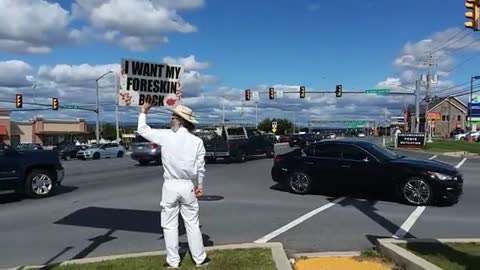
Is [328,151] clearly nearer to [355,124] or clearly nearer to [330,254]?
[330,254]

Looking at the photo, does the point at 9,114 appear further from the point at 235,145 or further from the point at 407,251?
the point at 407,251

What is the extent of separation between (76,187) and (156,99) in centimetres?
1027

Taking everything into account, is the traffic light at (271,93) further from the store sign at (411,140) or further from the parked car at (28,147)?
the parked car at (28,147)

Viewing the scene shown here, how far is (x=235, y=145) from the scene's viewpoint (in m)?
28.5

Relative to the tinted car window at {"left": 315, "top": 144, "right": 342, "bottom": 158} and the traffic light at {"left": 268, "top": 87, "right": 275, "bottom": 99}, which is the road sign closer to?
the traffic light at {"left": 268, "top": 87, "right": 275, "bottom": 99}

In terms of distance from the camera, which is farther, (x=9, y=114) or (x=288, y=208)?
(x=9, y=114)

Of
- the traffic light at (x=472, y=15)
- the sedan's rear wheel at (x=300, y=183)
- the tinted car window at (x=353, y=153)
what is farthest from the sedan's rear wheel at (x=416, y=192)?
the traffic light at (x=472, y=15)

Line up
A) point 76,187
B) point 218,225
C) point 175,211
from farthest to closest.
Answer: point 76,187
point 218,225
point 175,211

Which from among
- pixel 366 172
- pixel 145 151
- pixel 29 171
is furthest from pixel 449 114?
pixel 29 171

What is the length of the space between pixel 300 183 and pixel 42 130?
82.5 m

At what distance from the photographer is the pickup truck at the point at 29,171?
13.5 m

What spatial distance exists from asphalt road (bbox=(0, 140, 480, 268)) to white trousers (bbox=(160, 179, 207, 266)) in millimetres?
1651

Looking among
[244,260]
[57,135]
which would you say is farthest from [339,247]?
[57,135]

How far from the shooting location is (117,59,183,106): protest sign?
748 centimetres
